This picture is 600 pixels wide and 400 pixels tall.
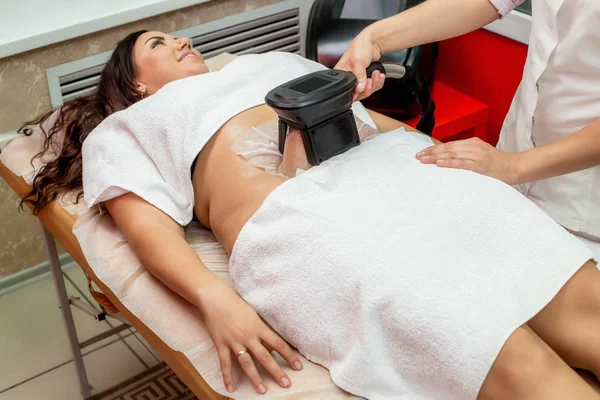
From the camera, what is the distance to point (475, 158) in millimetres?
1403

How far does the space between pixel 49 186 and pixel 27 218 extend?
89cm

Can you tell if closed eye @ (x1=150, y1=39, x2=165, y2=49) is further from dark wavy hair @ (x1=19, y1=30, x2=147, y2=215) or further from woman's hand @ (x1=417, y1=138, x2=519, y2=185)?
woman's hand @ (x1=417, y1=138, x2=519, y2=185)

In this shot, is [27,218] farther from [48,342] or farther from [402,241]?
[402,241]

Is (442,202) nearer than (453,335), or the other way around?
(453,335)

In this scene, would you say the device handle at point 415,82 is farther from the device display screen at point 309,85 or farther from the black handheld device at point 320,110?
the device display screen at point 309,85

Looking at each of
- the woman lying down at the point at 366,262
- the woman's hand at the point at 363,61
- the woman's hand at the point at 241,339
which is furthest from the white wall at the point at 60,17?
the woman's hand at the point at 241,339

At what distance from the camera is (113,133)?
5.45 feet

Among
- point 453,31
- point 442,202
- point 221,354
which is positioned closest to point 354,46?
point 453,31

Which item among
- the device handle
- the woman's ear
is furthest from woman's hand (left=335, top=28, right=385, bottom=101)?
the woman's ear

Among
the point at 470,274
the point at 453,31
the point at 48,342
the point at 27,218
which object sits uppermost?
the point at 453,31

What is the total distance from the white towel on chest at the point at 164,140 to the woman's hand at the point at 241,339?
323 mm

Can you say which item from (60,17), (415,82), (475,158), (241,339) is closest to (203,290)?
(241,339)

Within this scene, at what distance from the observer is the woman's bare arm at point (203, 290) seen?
1.24 m

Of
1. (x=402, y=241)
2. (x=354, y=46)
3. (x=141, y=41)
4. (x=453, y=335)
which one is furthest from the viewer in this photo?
(x=141, y=41)
